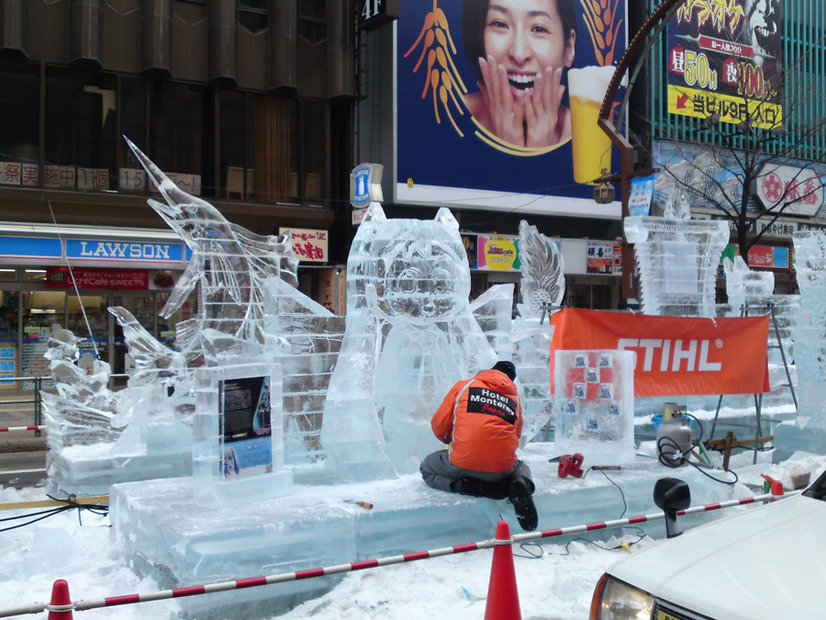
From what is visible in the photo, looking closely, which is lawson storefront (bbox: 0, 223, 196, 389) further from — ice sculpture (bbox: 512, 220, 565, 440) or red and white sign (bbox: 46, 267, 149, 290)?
ice sculpture (bbox: 512, 220, 565, 440)

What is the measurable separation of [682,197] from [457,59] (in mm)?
15198

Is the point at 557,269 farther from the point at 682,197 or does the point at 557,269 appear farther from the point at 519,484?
the point at 519,484

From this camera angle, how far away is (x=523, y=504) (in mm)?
6242

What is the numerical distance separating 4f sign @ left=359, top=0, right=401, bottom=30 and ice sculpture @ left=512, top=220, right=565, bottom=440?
508 inches

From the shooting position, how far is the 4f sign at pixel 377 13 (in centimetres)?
2231

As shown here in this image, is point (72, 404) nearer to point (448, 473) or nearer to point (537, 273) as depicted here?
point (448, 473)

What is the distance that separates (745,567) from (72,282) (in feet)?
63.1

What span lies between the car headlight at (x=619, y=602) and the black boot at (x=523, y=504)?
9.79 feet

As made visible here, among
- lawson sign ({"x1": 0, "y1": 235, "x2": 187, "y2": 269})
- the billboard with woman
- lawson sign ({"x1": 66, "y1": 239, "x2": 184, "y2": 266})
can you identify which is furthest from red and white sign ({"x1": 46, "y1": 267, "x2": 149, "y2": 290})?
the billboard with woman

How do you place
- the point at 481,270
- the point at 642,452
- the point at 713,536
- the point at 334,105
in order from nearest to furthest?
1. the point at 713,536
2. the point at 642,452
3. the point at 334,105
4. the point at 481,270

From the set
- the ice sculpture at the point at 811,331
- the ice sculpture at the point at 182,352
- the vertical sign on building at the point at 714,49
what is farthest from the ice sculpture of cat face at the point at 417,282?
the vertical sign on building at the point at 714,49

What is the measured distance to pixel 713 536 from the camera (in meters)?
3.39

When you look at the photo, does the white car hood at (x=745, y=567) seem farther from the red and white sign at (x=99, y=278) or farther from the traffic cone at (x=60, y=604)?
the red and white sign at (x=99, y=278)

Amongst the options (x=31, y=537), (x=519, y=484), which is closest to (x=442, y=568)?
(x=519, y=484)
